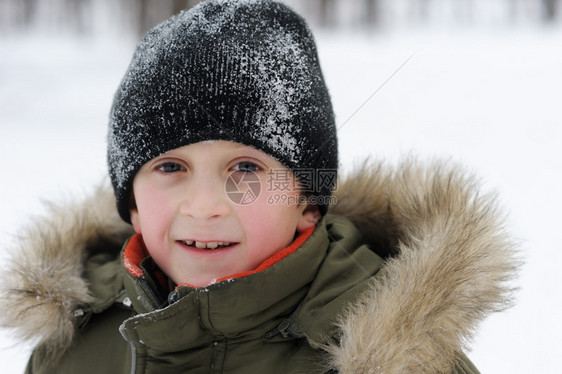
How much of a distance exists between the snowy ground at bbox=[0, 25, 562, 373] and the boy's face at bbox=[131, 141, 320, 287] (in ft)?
1.76

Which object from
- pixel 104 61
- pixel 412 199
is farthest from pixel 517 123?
pixel 104 61

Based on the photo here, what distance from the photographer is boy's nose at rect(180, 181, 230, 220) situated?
50.6 inches

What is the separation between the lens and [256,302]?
1.29 m

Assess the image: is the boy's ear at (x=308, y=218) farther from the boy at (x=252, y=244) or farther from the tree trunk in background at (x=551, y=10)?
the tree trunk in background at (x=551, y=10)

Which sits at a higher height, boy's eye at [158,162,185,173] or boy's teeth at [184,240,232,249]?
boy's eye at [158,162,185,173]

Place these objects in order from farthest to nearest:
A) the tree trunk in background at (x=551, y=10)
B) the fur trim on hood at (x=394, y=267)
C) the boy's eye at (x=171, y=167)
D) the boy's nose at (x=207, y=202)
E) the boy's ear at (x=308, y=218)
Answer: the tree trunk in background at (x=551, y=10)
the boy's ear at (x=308, y=218)
the boy's eye at (x=171, y=167)
the boy's nose at (x=207, y=202)
the fur trim on hood at (x=394, y=267)

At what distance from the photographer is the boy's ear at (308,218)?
1507mm

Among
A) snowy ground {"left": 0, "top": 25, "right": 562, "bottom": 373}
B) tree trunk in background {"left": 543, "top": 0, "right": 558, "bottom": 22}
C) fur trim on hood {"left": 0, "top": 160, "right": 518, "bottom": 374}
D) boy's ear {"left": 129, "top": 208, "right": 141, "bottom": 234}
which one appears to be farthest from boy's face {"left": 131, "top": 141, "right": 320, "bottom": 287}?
tree trunk in background {"left": 543, "top": 0, "right": 558, "bottom": 22}

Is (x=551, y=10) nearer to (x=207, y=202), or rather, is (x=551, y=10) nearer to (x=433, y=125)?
(x=433, y=125)

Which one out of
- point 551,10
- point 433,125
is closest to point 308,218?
point 433,125

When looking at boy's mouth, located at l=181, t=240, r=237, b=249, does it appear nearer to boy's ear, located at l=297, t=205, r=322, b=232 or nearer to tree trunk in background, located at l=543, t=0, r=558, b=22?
boy's ear, located at l=297, t=205, r=322, b=232

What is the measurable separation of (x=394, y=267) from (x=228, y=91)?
565 mm

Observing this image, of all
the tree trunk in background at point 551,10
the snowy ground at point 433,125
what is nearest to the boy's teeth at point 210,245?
the snowy ground at point 433,125

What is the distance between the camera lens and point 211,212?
129 centimetres
